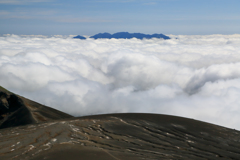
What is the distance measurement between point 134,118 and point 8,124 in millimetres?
40652

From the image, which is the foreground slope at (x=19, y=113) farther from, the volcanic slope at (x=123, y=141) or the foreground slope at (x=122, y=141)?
the foreground slope at (x=122, y=141)

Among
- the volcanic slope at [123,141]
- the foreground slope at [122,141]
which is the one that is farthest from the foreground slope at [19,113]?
the foreground slope at [122,141]

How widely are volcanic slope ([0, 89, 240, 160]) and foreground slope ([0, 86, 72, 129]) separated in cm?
3261

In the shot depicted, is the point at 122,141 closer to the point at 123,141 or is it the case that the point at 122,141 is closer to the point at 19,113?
the point at 123,141

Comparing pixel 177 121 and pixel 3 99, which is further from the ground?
pixel 177 121

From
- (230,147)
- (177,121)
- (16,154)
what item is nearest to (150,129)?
(177,121)

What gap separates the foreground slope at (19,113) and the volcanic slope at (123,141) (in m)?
32.6

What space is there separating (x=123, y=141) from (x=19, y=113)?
50014mm

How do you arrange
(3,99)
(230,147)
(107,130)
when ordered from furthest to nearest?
(3,99)
(107,130)
(230,147)

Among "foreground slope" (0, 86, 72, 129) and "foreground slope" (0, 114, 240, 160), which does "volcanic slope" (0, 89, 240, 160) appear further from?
"foreground slope" (0, 86, 72, 129)

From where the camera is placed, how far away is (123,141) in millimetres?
18156

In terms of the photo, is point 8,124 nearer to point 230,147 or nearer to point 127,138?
point 127,138

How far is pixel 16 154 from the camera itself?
14508 mm

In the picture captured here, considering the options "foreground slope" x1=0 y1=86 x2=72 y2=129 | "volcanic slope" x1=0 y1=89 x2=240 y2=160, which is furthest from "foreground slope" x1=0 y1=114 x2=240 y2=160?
"foreground slope" x1=0 y1=86 x2=72 y2=129
